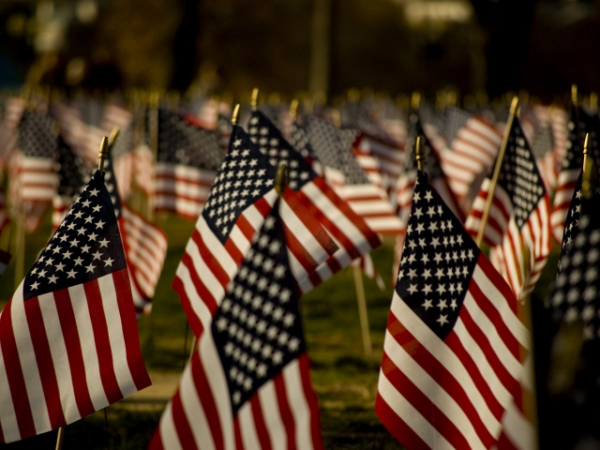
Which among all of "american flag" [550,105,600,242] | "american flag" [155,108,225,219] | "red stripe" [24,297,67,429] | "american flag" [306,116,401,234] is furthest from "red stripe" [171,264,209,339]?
"american flag" [155,108,225,219]

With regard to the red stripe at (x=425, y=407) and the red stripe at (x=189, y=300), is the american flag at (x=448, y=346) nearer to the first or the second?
the red stripe at (x=425, y=407)

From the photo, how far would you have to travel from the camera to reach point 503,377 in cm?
434

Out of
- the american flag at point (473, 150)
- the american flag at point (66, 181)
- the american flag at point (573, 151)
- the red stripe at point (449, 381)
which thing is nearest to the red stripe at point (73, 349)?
the red stripe at point (449, 381)

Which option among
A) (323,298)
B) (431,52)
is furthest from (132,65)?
(323,298)

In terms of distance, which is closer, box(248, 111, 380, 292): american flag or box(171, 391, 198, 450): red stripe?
box(171, 391, 198, 450): red stripe

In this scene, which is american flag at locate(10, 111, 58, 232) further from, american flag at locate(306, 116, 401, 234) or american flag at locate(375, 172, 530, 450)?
american flag at locate(375, 172, 530, 450)

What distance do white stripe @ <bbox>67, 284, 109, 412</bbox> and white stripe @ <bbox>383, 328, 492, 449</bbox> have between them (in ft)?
4.85

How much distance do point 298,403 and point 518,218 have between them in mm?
3269

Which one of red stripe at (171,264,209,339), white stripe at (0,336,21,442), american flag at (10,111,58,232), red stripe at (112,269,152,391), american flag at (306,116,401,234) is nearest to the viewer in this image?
white stripe at (0,336,21,442)

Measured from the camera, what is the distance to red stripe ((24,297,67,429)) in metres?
4.52

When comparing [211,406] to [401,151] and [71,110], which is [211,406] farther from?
[71,110]

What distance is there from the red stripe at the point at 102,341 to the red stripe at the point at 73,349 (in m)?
0.09

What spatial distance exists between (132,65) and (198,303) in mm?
48715

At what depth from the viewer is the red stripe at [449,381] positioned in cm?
431
